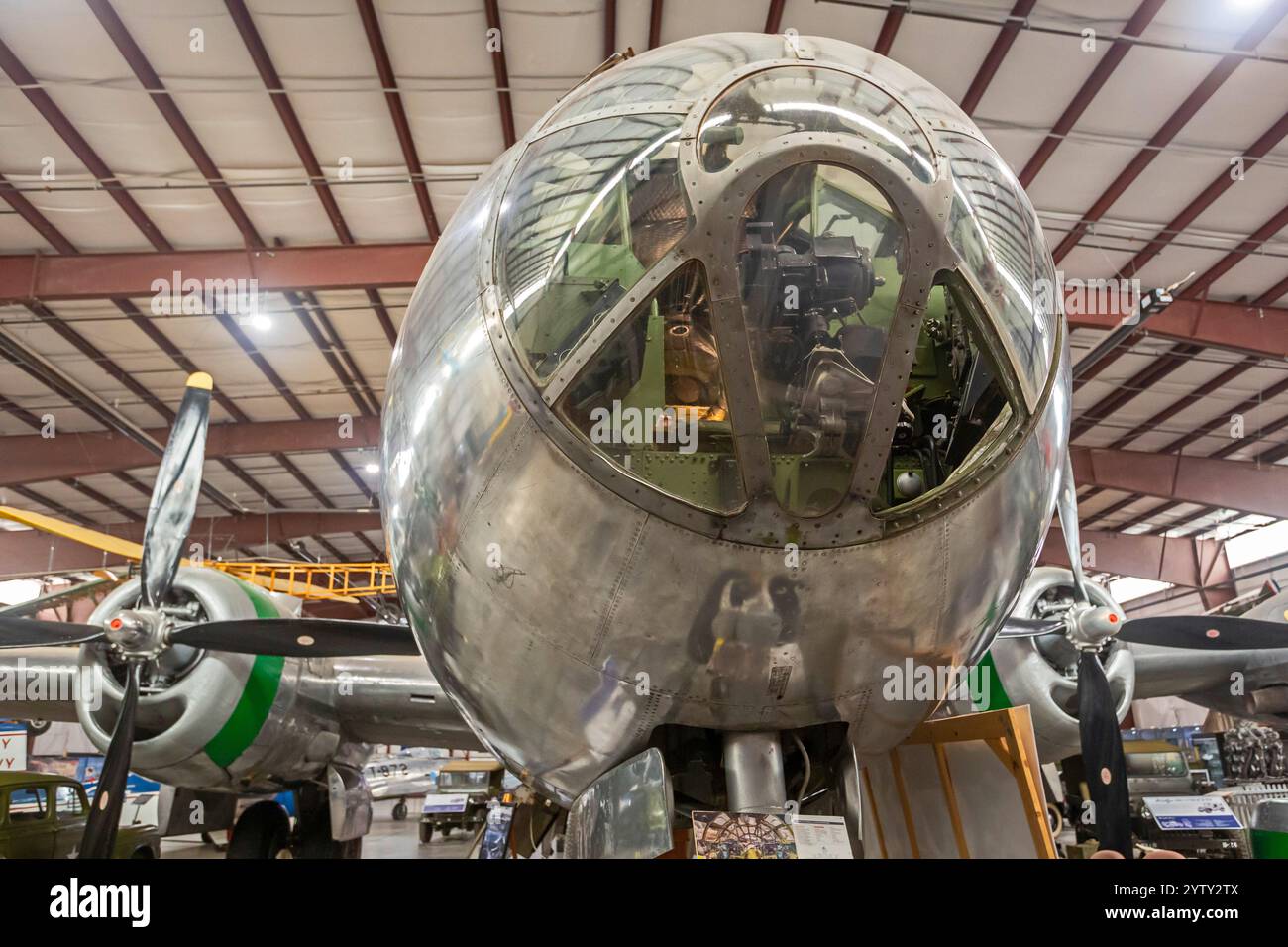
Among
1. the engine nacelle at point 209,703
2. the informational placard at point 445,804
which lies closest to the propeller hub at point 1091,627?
the engine nacelle at point 209,703

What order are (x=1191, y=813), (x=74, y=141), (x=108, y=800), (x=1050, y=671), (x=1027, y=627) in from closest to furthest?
(x=1027, y=627), (x=108, y=800), (x=1050, y=671), (x=1191, y=813), (x=74, y=141)

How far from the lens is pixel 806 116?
2660 millimetres

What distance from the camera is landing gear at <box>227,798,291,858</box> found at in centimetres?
878

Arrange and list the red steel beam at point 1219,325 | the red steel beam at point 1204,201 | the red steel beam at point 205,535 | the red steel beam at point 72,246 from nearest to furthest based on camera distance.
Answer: the red steel beam at point 72,246 → the red steel beam at point 1204,201 → the red steel beam at point 1219,325 → the red steel beam at point 205,535

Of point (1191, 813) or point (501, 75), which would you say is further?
point (501, 75)

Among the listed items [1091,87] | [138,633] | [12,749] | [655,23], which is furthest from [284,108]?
[12,749]

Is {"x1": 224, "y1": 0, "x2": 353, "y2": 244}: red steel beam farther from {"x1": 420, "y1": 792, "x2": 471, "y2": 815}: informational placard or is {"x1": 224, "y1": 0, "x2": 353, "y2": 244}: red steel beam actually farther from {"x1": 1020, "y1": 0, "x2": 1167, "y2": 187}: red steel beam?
{"x1": 420, "y1": 792, "x2": 471, "y2": 815}: informational placard

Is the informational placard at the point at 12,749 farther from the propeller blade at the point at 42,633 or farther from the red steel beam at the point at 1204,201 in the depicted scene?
the red steel beam at the point at 1204,201

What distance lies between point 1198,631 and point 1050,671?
1901 mm

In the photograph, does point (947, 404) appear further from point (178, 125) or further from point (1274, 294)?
point (1274, 294)

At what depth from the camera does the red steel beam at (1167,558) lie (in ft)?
96.4

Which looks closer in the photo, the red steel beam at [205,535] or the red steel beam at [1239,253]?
the red steel beam at [1239,253]

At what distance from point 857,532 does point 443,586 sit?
1.41 meters

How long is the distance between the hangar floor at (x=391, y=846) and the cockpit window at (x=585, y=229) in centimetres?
1400
